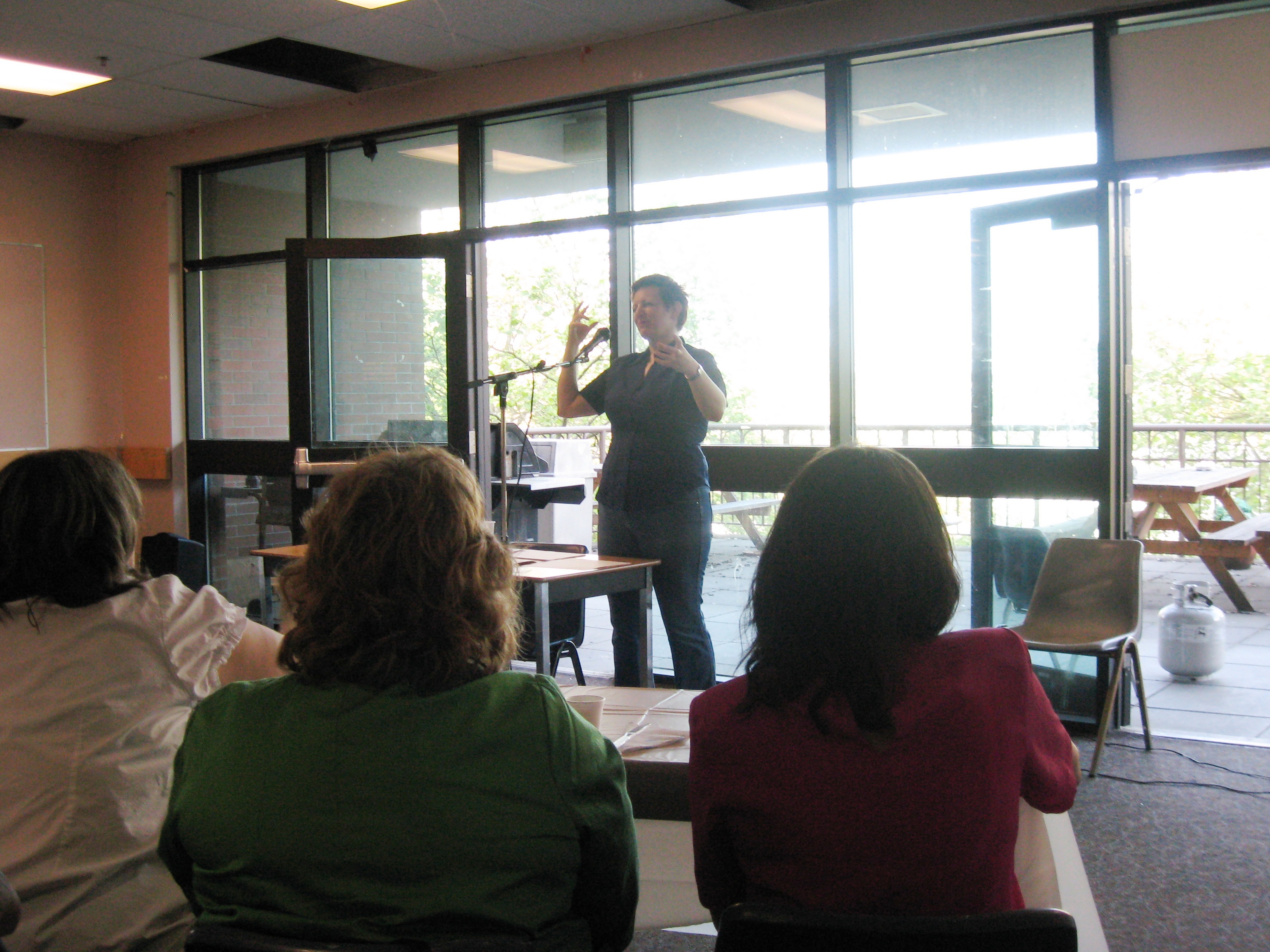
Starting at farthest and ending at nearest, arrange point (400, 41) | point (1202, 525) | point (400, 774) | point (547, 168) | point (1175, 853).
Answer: point (1202, 525)
point (547, 168)
point (400, 41)
point (1175, 853)
point (400, 774)

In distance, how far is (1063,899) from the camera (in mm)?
1458

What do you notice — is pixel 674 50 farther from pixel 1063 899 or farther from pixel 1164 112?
pixel 1063 899

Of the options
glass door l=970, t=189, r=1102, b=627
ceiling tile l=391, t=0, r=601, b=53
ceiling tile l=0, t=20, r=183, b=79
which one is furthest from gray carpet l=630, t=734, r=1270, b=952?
ceiling tile l=0, t=20, r=183, b=79

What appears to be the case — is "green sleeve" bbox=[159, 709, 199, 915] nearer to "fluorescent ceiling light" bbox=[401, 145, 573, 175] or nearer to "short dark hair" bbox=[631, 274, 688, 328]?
"short dark hair" bbox=[631, 274, 688, 328]

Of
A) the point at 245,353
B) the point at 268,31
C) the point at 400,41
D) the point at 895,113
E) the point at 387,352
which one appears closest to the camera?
the point at 895,113

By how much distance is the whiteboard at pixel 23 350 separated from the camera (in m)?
6.23

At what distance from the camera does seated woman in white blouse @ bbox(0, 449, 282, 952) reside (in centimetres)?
142

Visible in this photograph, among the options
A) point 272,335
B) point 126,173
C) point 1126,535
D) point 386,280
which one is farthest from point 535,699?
point 126,173

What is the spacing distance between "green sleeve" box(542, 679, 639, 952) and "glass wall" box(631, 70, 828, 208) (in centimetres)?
364

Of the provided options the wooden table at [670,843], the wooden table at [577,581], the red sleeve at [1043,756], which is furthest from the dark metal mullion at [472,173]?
the red sleeve at [1043,756]

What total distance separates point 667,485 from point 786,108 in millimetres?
1771

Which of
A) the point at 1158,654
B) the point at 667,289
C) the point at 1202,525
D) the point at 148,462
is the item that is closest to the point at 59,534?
the point at 667,289

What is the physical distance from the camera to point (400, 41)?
4777mm

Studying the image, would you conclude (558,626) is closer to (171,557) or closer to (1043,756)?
(171,557)
